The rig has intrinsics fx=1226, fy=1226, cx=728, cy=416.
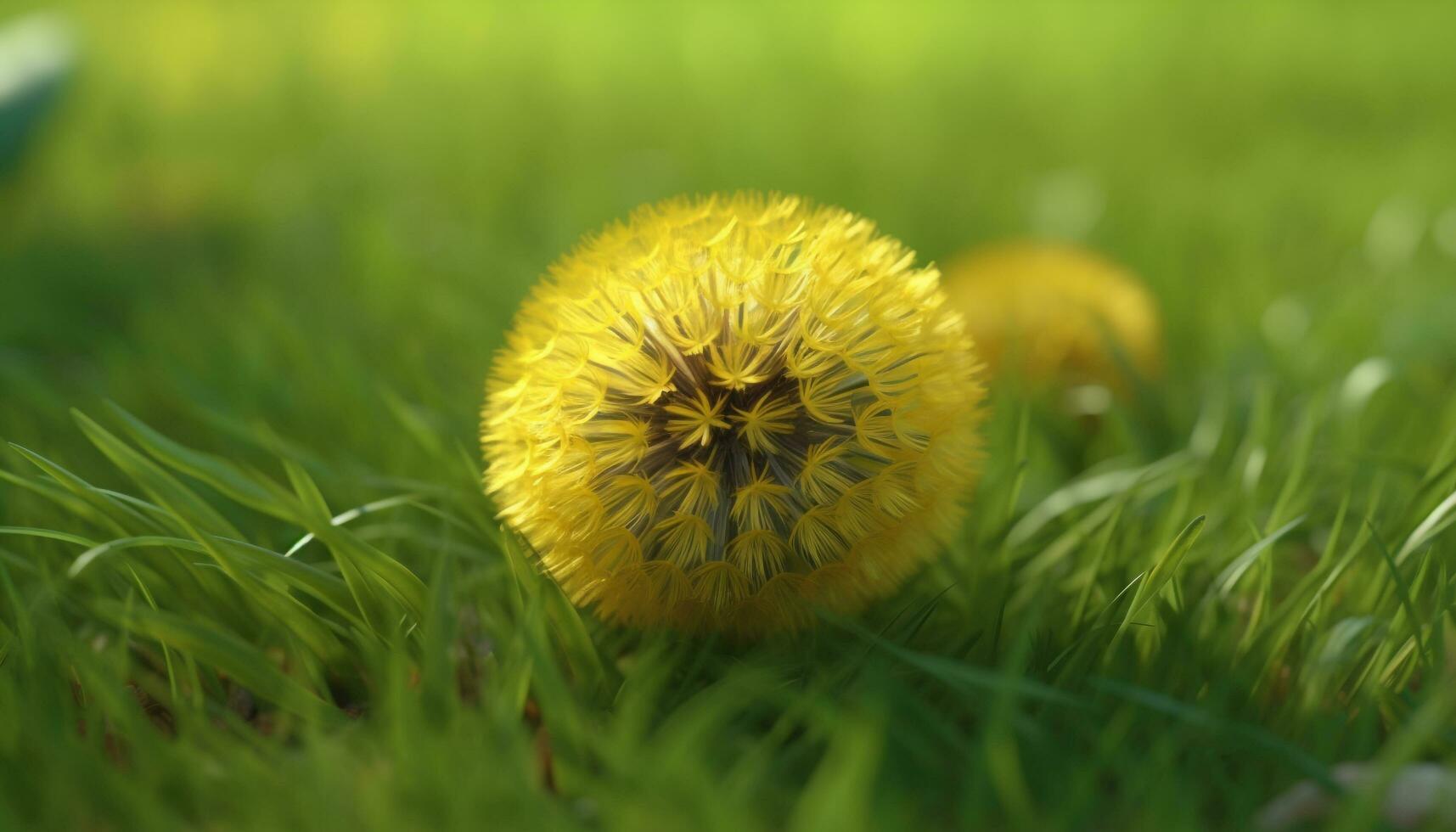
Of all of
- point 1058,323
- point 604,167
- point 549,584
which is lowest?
point 1058,323

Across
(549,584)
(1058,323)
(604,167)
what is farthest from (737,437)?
(604,167)

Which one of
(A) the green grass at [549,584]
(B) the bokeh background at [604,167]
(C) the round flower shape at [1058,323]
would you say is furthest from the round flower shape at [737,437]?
(C) the round flower shape at [1058,323]

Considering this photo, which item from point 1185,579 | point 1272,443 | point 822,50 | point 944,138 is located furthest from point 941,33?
point 1185,579

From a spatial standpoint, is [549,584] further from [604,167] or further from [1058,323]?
[604,167]

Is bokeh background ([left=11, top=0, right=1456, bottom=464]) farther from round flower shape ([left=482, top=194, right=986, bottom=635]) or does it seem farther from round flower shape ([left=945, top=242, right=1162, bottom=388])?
round flower shape ([left=482, top=194, right=986, bottom=635])

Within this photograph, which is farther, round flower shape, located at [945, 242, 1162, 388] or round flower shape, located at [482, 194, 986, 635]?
round flower shape, located at [945, 242, 1162, 388]

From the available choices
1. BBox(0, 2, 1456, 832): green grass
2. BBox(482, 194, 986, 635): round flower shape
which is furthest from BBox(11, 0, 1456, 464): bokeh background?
BBox(482, 194, 986, 635): round flower shape

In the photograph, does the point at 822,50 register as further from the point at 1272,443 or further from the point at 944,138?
the point at 1272,443
